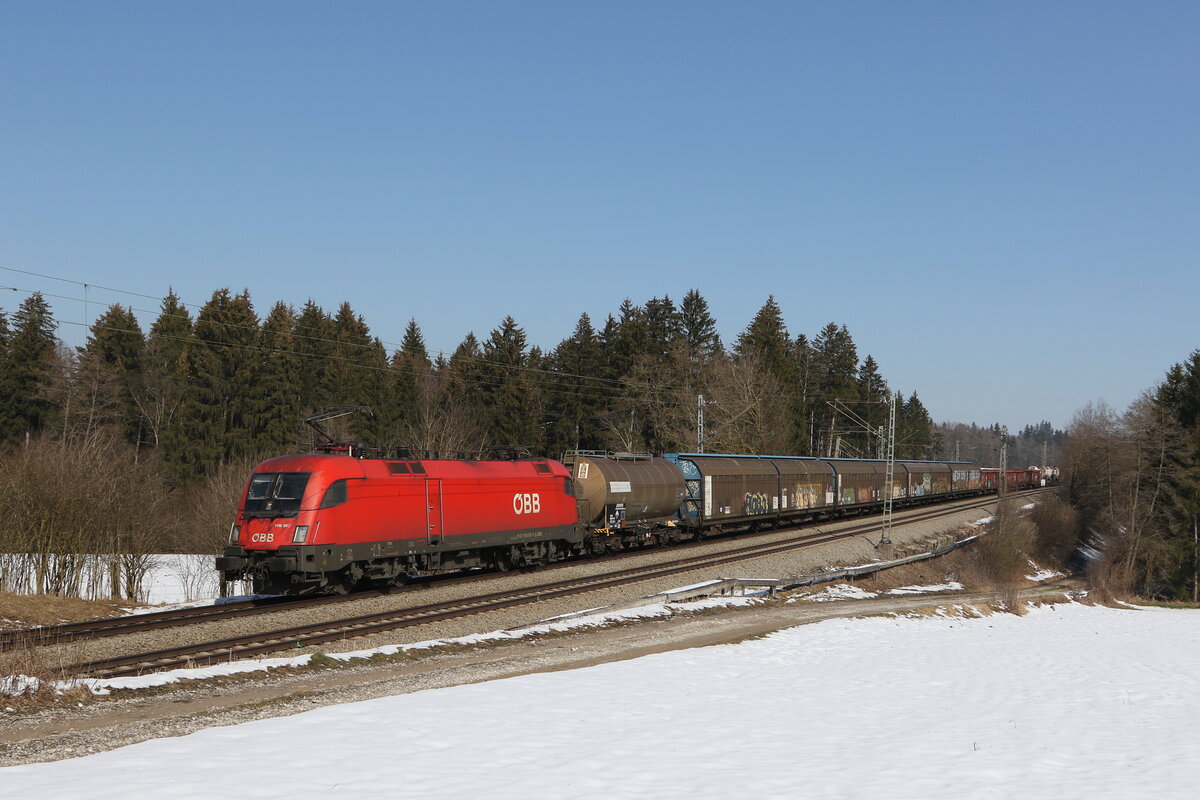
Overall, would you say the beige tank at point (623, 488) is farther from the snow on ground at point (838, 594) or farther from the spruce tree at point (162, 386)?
the spruce tree at point (162, 386)

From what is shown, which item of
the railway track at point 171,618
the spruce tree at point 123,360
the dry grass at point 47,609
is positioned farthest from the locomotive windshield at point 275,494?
the spruce tree at point 123,360

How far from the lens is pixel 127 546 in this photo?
1066 inches

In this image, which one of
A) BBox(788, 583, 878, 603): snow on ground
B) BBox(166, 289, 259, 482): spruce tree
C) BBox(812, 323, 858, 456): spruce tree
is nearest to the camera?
BBox(788, 583, 878, 603): snow on ground

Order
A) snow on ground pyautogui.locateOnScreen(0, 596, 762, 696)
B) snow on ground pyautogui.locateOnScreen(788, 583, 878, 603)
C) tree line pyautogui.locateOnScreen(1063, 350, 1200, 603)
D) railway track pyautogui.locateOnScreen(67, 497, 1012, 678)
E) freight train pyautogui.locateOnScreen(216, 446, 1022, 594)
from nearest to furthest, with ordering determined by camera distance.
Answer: snow on ground pyautogui.locateOnScreen(0, 596, 762, 696)
railway track pyautogui.locateOnScreen(67, 497, 1012, 678)
freight train pyautogui.locateOnScreen(216, 446, 1022, 594)
snow on ground pyautogui.locateOnScreen(788, 583, 878, 603)
tree line pyautogui.locateOnScreen(1063, 350, 1200, 603)

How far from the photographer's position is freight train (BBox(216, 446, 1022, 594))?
21297 mm

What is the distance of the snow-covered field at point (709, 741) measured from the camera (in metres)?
9.10

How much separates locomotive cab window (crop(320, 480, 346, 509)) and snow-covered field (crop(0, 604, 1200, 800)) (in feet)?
27.1

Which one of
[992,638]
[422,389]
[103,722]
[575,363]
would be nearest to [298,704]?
[103,722]

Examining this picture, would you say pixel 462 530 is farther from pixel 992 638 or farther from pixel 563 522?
pixel 992 638

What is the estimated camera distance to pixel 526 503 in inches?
1112

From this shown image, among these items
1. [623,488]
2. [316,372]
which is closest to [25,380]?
[316,372]

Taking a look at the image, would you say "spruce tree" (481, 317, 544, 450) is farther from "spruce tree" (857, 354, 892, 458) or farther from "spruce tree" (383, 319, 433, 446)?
"spruce tree" (857, 354, 892, 458)

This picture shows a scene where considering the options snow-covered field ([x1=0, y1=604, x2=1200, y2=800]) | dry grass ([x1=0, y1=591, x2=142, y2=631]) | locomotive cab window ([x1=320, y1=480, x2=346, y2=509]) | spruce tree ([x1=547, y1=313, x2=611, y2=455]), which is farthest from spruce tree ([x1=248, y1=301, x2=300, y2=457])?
snow-covered field ([x1=0, y1=604, x2=1200, y2=800])

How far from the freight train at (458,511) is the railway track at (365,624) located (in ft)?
4.42
